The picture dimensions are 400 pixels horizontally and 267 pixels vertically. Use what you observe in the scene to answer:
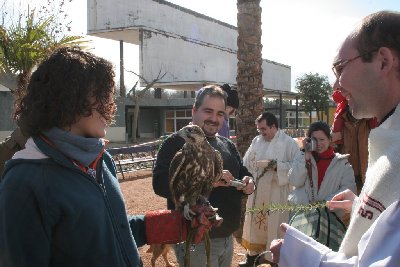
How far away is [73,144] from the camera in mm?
1826

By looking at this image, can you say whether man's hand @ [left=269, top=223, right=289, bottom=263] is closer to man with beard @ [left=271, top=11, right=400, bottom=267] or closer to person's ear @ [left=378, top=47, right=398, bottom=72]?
man with beard @ [left=271, top=11, right=400, bottom=267]

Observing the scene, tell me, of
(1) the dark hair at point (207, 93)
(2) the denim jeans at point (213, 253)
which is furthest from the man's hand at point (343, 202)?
(1) the dark hair at point (207, 93)

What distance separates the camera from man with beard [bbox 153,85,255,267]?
317 cm

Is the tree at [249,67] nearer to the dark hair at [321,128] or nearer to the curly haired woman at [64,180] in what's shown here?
the dark hair at [321,128]

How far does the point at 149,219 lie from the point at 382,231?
1428 millimetres

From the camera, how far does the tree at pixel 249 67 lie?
7.65m

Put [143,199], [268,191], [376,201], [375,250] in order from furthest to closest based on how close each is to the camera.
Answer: [143,199] < [268,191] < [376,201] < [375,250]

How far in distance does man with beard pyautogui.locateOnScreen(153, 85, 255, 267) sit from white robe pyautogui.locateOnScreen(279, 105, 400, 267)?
1.46m

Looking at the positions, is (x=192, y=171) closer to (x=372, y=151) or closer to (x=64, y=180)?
(x=64, y=180)

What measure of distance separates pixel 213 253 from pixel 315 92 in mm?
34389

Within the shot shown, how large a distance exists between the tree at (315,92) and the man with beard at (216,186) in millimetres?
33851

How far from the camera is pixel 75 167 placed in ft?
5.88

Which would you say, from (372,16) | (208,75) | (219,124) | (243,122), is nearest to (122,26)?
(208,75)

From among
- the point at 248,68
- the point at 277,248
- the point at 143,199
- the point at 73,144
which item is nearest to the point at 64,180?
the point at 73,144
